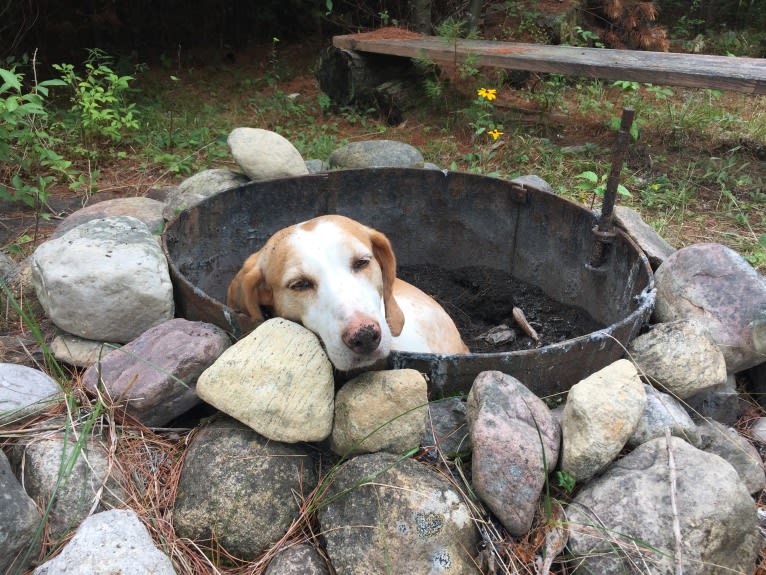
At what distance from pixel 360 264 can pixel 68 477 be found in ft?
3.96

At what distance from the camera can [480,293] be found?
4086 millimetres

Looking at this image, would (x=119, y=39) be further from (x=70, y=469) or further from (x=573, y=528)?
(x=573, y=528)

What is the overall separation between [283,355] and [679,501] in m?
1.32

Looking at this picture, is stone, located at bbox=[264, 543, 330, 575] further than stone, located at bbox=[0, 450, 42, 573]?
Yes

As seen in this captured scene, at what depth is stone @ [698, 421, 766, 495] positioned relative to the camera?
2.47 meters

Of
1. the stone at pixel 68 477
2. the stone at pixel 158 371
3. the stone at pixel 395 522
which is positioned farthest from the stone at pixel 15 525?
the stone at pixel 395 522

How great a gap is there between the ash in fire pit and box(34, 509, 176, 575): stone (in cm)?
211

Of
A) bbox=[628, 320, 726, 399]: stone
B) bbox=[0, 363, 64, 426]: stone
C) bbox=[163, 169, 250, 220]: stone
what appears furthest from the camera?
bbox=[163, 169, 250, 220]: stone

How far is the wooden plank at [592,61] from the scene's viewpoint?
530cm

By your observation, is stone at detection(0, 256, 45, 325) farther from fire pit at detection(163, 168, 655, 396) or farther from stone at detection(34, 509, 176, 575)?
stone at detection(34, 509, 176, 575)

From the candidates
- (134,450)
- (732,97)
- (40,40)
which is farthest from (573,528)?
(40,40)

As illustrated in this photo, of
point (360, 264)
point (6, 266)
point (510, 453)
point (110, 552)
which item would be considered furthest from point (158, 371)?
point (6, 266)

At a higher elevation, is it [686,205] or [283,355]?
[283,355]

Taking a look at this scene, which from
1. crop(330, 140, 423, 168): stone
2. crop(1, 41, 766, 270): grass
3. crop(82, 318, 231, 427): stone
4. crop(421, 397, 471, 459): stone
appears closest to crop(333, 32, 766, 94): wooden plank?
crop(1, 41, 766, 270): grass
